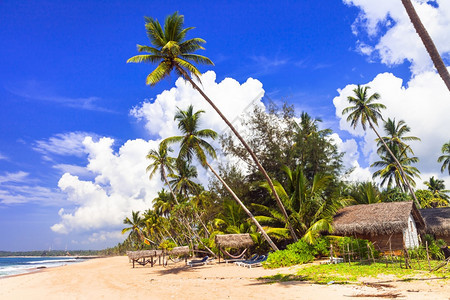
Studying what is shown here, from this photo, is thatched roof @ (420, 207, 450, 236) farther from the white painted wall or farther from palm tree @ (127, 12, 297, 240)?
palm tree @ (127, 12, 297, 240)

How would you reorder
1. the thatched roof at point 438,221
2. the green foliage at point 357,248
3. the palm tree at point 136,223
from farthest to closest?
the palm tree at point 136,223 < the thatched roof at point 438,221 < the green foliage at point 357,248

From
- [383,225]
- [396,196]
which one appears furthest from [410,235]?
[396,196]

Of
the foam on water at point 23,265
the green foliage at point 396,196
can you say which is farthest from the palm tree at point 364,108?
the foam on water at point 23,265

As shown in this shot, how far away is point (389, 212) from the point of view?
18328 mm

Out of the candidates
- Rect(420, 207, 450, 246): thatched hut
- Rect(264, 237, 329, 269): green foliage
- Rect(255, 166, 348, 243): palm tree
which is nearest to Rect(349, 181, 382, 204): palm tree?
Rect(420, 207, 450, 246): thatched hut

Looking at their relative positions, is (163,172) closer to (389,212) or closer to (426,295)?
(389,212)

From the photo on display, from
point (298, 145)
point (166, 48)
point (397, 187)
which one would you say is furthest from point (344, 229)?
point (397, 187)

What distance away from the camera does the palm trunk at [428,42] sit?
770 cm

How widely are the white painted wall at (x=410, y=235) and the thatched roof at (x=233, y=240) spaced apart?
930cm

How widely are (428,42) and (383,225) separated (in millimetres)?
12428

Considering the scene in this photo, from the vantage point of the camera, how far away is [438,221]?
20984 mm

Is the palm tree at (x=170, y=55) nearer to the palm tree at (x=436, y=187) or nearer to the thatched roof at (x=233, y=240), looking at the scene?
the thatched roof at (x=233, y=240)

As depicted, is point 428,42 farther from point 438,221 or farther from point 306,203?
point 438,221

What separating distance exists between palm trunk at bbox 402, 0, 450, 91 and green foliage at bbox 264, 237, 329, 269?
11.0 metres
